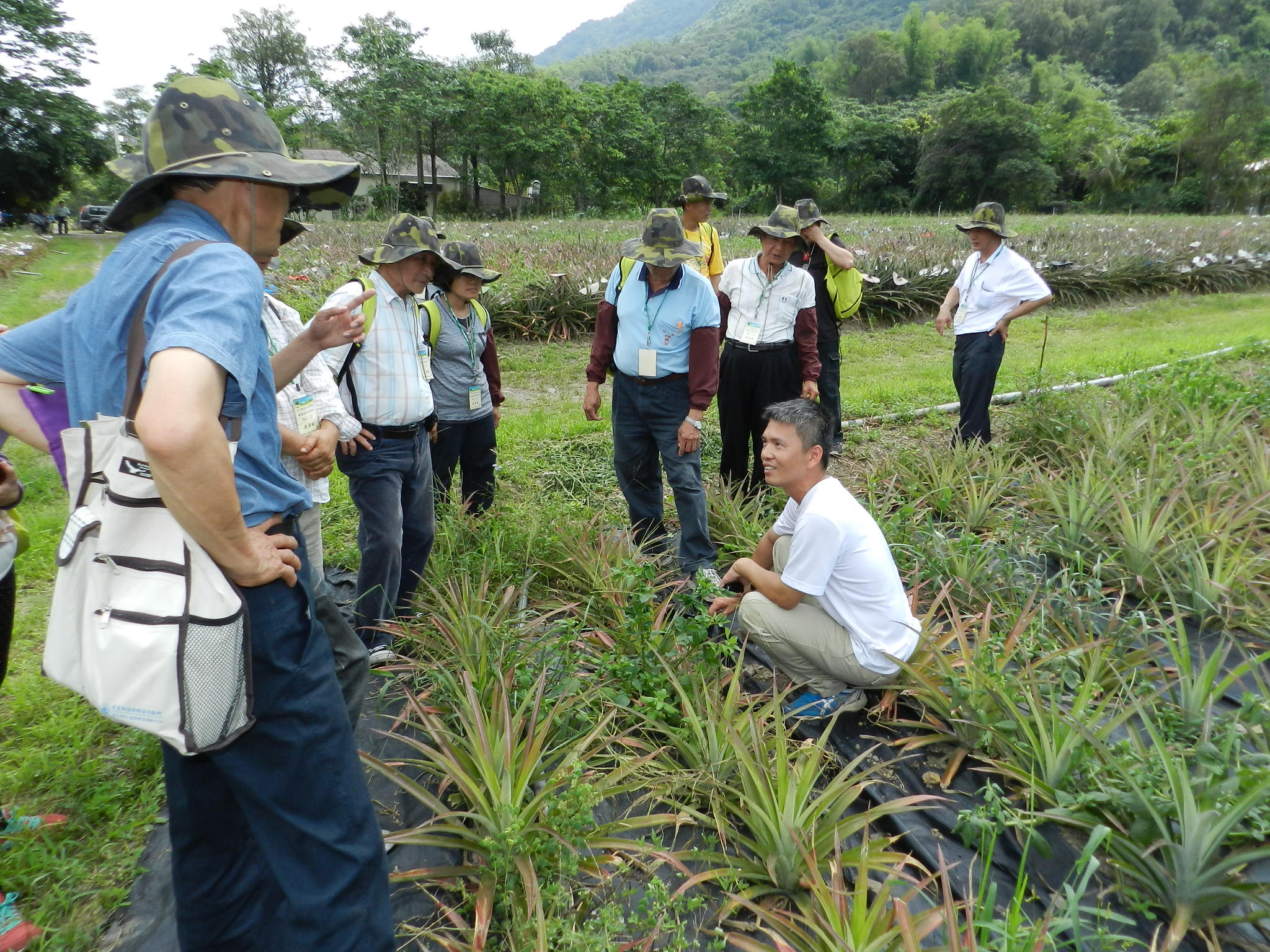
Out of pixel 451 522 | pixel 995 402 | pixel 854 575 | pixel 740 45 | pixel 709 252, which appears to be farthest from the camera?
pixel 740 45

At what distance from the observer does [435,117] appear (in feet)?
133

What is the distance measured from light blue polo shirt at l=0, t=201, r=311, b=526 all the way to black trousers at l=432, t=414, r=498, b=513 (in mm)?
2352

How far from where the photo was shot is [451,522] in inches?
139

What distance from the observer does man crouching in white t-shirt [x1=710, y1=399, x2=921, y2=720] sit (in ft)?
8.76

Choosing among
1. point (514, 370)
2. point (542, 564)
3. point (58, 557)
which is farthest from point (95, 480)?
point (514, 370)

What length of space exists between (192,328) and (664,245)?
109 inches

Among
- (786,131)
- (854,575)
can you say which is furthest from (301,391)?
(786,131)

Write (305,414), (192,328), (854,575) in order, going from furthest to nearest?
(854,575) < (305,414) < (192,328)

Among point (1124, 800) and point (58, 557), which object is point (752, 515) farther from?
point (58, 557)

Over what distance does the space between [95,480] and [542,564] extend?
7.28 feet

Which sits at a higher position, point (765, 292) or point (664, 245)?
point (664, 245)

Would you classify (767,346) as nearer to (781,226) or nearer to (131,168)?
(781,226)

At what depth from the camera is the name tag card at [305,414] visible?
94.1 inches

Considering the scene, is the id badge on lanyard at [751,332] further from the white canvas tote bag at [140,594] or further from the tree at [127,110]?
the tree at [127,110]
